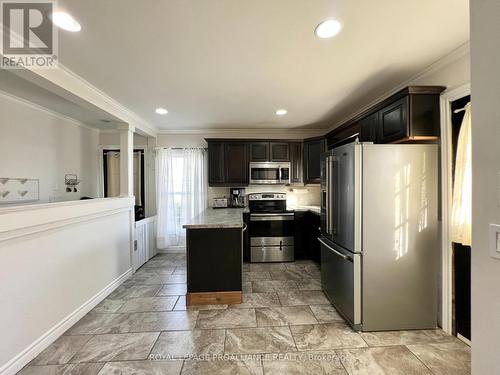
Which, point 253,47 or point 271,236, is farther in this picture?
point 271,236

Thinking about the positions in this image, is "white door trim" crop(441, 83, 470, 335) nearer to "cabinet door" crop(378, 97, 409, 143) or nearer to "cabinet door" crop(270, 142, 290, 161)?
"cabinet door" crop(378, 97, 409, 143)

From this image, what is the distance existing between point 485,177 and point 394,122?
154cm

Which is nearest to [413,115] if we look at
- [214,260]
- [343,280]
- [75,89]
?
[343,280]

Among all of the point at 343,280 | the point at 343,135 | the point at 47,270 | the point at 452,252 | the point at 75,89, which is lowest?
the point at 343,280

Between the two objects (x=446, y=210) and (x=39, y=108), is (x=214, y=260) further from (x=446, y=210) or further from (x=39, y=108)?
(x=39, y=108)

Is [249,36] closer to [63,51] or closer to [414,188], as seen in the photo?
[63,51]

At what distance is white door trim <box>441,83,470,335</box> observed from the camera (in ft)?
6.66

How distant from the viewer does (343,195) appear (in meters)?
2.25

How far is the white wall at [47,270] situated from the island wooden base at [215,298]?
1.14 m

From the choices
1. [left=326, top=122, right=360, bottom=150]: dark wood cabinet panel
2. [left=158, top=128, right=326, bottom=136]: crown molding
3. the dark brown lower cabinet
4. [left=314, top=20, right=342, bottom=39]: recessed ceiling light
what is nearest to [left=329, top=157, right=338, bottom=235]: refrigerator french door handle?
[left=326, top=122, right=360, bottom=150]: dark wood cabinet panel

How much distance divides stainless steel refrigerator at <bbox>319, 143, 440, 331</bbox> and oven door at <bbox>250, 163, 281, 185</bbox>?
2285 millimetres

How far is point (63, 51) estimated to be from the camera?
181cm

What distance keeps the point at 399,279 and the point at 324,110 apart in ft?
8.06

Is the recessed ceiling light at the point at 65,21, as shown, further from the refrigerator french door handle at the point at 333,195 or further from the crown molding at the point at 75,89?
the refrigerator french door handle at the point at 333,195
